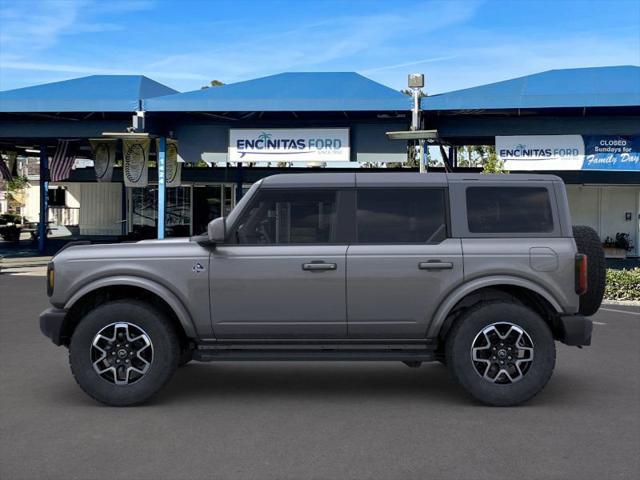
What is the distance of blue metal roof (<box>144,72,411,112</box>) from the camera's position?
63.1 ft

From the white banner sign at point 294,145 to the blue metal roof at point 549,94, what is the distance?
300cm

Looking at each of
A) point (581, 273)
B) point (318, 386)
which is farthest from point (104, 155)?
point (581, 273)

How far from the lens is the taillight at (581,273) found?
5.86 m

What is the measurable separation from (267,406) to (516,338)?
2238mm

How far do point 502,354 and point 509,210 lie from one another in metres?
1.28

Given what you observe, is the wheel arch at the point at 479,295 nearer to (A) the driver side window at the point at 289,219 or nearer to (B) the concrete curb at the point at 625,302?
(A) the driver side window at the point at 289,219

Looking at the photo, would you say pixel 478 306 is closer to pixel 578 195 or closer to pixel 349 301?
pixel 349 301

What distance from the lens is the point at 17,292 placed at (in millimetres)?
14781

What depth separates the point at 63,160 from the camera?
26.1m

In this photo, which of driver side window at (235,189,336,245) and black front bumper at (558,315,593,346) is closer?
black front bumper at (558,315,593,346)

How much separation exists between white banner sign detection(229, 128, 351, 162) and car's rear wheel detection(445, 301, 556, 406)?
15027 millimetres

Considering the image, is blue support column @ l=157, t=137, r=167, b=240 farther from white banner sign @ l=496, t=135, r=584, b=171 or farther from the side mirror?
the side mirror

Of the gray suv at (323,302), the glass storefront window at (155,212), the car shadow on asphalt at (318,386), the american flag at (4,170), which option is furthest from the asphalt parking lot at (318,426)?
the glass storefront window at (155,212)

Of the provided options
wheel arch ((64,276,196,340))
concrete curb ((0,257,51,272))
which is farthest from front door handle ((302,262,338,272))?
concrete curb ((0,257,51,272))
